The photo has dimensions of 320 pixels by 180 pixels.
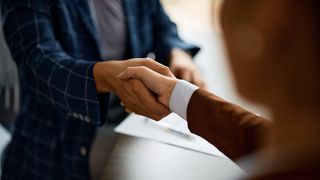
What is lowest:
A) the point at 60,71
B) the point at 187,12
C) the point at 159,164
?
the point at 187,12

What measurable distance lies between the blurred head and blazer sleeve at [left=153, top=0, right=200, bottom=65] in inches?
29.7

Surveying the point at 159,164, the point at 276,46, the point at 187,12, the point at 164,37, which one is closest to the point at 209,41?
the point at 164,37

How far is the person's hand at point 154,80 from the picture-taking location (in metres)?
0.87

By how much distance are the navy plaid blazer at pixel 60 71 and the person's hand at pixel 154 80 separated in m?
0.10

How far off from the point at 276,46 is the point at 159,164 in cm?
47

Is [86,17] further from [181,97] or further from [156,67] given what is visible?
[181,97]

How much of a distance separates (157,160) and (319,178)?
1.45ft

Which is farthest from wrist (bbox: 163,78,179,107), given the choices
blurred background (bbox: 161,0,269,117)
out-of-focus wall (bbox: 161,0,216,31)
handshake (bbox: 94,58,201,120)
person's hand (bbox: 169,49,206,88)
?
out-of-focus wall (bbox: 161,0,216,31)

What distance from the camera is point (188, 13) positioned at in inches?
97.8

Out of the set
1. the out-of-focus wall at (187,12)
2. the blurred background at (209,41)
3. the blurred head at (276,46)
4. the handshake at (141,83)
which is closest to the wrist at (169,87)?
the handshake at (141,83)

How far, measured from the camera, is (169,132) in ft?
3.11

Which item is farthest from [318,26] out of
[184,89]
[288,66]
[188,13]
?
[188,13]

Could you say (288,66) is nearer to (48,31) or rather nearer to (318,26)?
(318,26)

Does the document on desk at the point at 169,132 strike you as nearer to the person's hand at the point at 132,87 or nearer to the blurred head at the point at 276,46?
the person's hand at the point at 132,87
